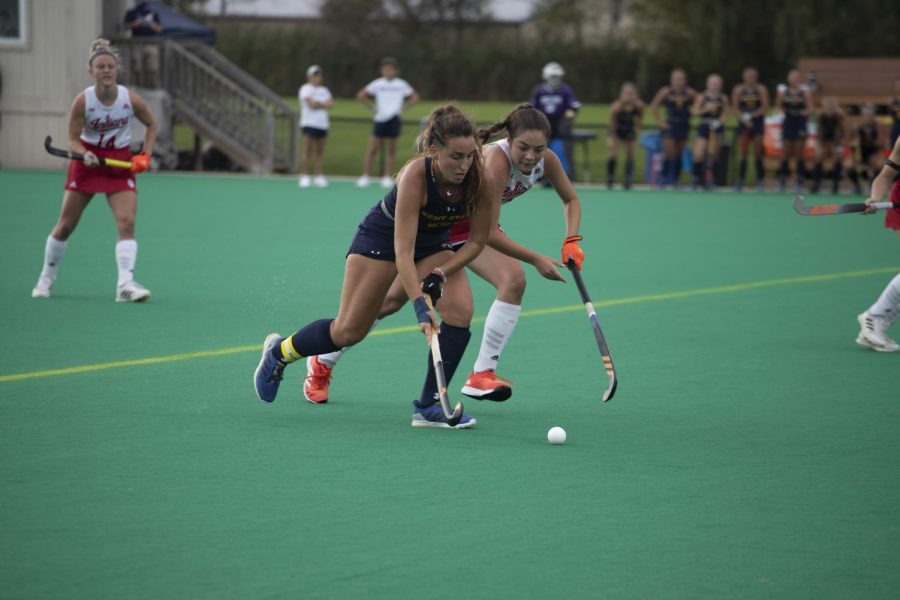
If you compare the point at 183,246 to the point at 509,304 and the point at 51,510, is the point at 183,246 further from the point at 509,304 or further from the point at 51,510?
the point at 51,510

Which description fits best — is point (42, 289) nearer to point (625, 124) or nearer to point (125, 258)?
point (125, 258)

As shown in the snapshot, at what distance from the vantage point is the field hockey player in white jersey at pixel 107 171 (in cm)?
877

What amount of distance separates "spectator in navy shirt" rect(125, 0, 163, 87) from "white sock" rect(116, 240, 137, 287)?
1429 cm

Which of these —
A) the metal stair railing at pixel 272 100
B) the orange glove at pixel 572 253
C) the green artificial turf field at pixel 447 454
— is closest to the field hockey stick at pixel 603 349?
the orange glove at pixel 572 253

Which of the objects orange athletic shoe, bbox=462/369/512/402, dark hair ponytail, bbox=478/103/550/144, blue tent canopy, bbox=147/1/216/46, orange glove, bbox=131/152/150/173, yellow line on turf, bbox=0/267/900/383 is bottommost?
yellow line on turf, bbox=0/267/900/383

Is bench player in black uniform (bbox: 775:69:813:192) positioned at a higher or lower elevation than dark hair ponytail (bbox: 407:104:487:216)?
lower

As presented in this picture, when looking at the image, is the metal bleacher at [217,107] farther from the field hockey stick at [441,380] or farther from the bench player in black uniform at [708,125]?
the field hockey stick at [441,380]

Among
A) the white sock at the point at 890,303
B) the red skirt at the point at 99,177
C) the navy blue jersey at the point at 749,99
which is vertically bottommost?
the white sock at the point at 890,303

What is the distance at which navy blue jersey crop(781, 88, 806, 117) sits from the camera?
2047 centimetres

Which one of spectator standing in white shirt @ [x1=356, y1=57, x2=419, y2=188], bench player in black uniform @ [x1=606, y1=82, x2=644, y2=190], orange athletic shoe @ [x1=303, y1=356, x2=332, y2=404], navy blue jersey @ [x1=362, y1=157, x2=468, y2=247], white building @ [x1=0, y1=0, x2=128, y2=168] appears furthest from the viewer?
white building @ [x1=0, y1=0, x2=128, y2=168]

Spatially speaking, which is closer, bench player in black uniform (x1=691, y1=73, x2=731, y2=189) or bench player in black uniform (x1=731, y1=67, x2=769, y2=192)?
bench player in black uniform (x1=731, y1=67, x2=769, y2=192)

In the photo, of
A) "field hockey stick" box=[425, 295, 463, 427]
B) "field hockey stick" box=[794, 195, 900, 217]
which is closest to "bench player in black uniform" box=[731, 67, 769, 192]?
"field hockey stick" box=[794, 195, 900, 217]

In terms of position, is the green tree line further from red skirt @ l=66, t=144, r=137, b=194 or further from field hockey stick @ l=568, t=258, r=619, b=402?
field hockey stick @ l=568, t=258, r=619, b=402

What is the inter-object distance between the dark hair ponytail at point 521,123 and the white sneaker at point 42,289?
4455 millimetres
